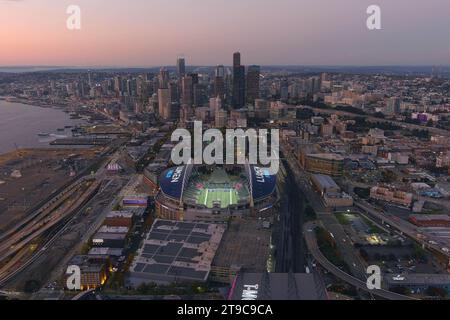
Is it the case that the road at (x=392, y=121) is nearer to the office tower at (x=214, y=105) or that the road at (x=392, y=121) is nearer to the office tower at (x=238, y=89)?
the office tower at (x=238, y=89)

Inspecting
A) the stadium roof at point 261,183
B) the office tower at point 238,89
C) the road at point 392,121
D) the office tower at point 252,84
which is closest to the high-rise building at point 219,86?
the office tower at point 238,89

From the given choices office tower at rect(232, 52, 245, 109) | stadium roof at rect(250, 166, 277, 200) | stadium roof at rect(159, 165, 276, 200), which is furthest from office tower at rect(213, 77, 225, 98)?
stadium roof at rect(250, 166, 277, 200)

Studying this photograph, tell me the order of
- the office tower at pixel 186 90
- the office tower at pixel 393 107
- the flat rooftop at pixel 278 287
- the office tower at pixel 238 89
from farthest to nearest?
the office tower at pixel 238 89 → the office tower at pixel 186 90 → the office tower at pixel 393 107 → the flat rooftop at pixel 278 287

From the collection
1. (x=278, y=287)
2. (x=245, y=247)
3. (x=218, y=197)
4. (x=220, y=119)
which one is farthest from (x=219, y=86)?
(x=278, y=287)

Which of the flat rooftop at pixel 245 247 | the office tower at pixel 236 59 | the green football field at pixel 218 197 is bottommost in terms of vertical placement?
the flat rooftop at pixel 245 247

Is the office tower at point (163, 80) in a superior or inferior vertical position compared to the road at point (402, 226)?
superior

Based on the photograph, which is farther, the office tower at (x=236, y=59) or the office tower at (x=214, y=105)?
the office tower at (x=236, y=59)

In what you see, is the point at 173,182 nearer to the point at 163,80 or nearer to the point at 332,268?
the point at 332,268
